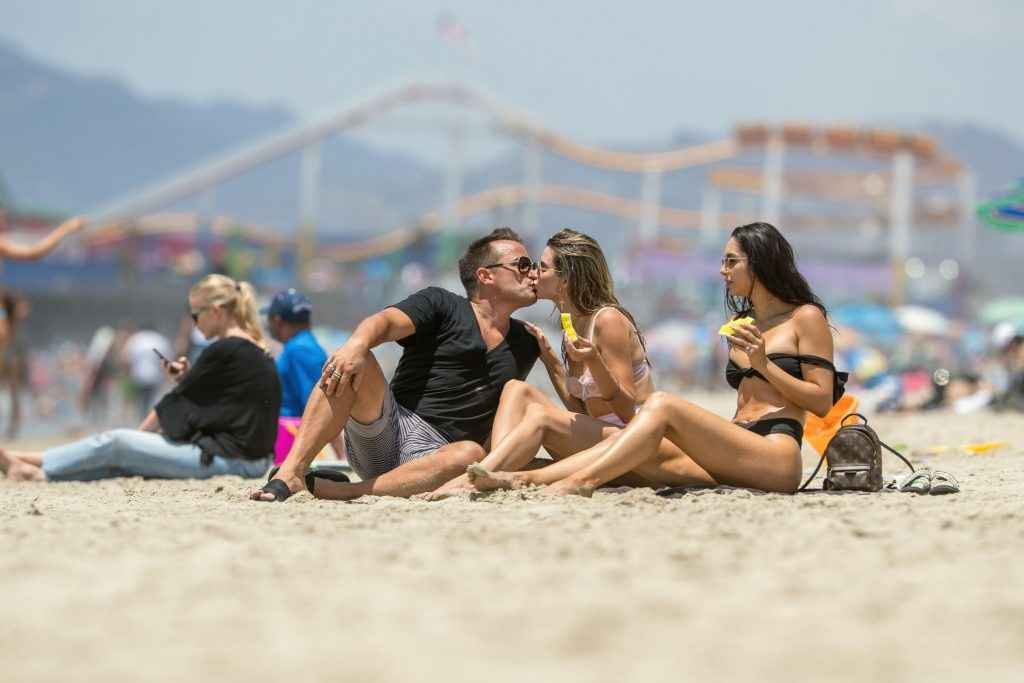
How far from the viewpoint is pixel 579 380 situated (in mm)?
4441

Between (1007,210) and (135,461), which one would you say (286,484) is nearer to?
(135,461)

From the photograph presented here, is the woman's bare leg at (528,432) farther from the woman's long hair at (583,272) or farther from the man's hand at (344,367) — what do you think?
the man's hand at (344,367)

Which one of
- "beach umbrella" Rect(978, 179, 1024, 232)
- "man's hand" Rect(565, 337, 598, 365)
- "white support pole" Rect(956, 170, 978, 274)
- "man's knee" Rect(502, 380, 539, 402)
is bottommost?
"man's knee" Rect(502, 380, 539, 402)

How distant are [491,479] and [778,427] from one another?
972 millimetres

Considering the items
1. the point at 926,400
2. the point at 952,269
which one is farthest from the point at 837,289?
the point at 926,400

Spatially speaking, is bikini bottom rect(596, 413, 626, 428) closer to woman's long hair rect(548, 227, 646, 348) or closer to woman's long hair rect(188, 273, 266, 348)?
woman's long hair rect(548, 227, 646, 348)

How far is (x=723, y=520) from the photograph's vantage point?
3.59 m

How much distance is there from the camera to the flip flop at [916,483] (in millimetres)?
4324

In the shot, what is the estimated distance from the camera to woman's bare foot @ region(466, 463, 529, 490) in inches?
158

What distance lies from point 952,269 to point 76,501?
4503 cm

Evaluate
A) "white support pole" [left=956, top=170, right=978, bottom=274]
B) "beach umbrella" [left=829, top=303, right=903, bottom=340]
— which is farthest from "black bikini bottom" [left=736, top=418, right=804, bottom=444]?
"white support pole" [left=956, top=170, right=978, bottom=274]

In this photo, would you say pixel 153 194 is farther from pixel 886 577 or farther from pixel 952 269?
pixel 886 577

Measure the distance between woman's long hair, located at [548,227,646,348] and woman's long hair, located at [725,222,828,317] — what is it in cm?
46

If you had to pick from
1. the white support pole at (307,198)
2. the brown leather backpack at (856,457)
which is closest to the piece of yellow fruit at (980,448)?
the brown leather backpack at (856,457)
